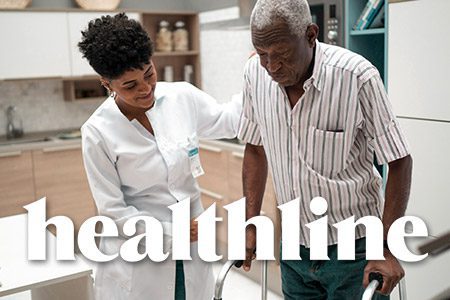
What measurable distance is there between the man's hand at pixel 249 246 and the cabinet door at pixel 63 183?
2747 mm

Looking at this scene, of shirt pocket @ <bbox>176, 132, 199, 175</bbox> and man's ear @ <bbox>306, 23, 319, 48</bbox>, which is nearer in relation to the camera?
man's ear @ <bbox>306, 23, 319, 48</bbox>

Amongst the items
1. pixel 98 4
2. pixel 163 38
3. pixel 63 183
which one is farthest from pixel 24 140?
pixel 163 38

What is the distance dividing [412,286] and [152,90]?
5.46ft

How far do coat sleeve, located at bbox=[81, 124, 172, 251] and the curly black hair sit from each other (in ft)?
0.70

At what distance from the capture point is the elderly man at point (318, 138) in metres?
1.29

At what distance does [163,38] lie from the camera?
15.1ft

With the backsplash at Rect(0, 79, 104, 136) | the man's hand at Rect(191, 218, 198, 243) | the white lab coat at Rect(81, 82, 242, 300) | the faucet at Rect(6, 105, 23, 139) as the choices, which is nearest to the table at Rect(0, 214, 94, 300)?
the white lab coat at Rect(81, 82, 242, 300)

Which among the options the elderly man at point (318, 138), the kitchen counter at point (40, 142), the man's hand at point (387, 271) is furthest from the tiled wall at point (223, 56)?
the man's hand at point (387, 271)

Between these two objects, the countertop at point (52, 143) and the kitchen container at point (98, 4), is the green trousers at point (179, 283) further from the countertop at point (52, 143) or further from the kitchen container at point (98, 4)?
the kitchen container at point (98, 4)

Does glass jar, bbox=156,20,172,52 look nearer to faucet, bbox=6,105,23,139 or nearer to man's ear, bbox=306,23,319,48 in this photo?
faucet, bbox=6,105,23,139

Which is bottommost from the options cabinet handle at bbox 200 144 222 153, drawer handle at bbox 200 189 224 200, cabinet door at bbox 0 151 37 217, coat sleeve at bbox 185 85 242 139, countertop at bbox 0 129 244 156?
drawer handle at bbox 200 189 224 200

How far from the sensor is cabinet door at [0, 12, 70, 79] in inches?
153

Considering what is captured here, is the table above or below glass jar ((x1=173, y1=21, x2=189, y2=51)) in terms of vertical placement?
below

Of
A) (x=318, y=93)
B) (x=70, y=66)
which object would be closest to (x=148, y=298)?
(x=318, y=93)
